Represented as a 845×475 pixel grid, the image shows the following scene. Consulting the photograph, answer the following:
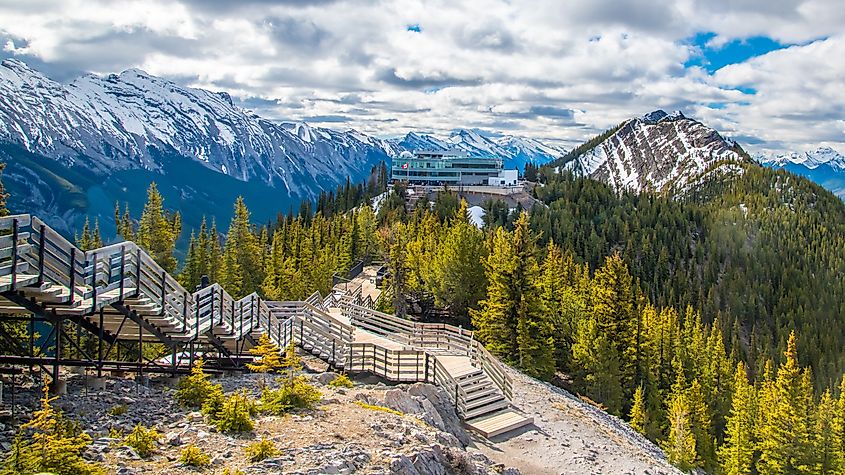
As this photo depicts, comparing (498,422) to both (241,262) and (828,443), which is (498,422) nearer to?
(828,443)

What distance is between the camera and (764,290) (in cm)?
15050

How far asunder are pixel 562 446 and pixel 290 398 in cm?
1020

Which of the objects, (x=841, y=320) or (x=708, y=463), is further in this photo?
(x=841, y=320)

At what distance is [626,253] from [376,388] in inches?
4728

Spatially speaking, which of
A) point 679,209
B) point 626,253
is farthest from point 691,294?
point 679,209

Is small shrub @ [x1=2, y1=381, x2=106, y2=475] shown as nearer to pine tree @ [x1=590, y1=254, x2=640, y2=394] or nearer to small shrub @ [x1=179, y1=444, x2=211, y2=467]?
small shrub @ [x1=179, y1=444, x2=211, y2=467]

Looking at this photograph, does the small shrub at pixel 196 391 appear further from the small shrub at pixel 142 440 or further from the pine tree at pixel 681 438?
the pine tree at pixel 681 438

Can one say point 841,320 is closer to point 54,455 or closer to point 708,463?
point 708,463

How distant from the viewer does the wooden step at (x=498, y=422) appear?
23234 mm

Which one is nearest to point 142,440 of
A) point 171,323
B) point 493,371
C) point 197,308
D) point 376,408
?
point 171,323

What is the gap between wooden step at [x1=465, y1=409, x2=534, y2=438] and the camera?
76.2ft

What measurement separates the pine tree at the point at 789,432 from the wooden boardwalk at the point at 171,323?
24402 millimetres

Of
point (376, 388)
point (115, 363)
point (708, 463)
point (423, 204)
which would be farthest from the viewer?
point (423, 204)

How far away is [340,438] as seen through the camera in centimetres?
1520
